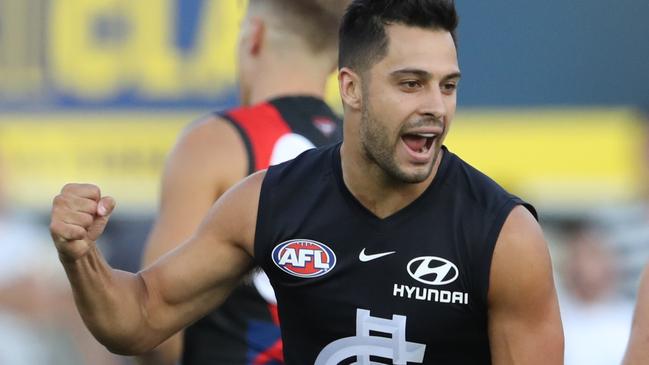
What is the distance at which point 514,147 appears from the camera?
8914mm

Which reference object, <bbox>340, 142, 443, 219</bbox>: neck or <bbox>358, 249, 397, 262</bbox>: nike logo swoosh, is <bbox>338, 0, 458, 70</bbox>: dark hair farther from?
<bbox>358, 249, 397, 262</bbox>: nike logo swoosh

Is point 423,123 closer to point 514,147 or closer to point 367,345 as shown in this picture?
point 367,345

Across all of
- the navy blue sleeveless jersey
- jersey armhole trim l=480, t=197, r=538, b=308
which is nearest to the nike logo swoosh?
the navy blue sleeveless jersey

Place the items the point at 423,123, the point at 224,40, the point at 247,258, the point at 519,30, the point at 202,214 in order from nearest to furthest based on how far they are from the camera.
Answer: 1. the point at 423,123
2. the point at 247,258
3. the point at 202,214
4. the point at 519,30
5. the point at 224,40

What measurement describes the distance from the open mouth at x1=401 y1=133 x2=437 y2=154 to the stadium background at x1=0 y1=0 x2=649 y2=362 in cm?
463

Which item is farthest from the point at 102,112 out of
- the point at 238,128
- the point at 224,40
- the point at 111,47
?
the point at 238,128

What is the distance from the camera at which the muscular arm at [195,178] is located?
13.9 feet

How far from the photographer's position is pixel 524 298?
3.17 metres

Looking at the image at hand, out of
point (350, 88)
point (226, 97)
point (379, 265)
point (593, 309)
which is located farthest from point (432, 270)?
point (226, 97)

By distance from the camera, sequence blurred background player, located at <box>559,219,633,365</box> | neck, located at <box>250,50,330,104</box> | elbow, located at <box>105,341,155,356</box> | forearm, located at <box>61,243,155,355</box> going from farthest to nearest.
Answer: blurred background player, located at <box>559,219,633,365</box>
neck, located at <box>250,50,330,104</box>
elbow, located at <box>105,341,155,356</box>
forearm, located at <box>61,243,155,355</box>

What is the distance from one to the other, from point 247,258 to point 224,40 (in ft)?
20.0

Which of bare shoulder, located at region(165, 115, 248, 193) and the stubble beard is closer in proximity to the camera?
the stubble beard

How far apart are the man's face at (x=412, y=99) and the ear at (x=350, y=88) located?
0.23 ft

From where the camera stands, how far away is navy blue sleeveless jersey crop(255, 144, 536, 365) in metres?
3.28
